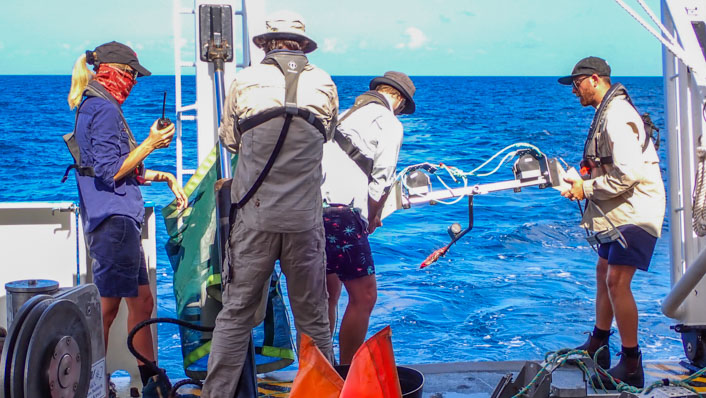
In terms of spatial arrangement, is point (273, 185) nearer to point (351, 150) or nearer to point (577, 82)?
point (351, 150)

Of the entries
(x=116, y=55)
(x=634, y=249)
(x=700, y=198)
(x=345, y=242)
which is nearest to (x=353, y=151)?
(x=345, y=242)

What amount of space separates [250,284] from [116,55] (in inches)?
53.4

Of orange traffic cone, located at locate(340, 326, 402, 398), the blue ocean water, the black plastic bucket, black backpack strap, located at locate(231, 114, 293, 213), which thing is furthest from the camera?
the blue ocean water

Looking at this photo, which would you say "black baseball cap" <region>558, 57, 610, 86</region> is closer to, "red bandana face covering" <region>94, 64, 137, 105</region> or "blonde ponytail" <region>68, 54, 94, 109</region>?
"red bandana face covering" <region>94, 64, 137, 105</region>

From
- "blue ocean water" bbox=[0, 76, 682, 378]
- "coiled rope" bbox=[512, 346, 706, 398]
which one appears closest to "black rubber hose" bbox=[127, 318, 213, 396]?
Answer: "coiled rope" bbox=[512, 346, 706, 398]

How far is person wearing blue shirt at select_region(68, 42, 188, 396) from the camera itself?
3.75 meters

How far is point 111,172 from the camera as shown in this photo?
3.75 m

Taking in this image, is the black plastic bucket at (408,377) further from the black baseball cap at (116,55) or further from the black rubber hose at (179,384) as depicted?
the black baseball cap at (116,55)

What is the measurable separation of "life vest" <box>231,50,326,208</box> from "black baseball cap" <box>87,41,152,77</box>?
879 millimetres

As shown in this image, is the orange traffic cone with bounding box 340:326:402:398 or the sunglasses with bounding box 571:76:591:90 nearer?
the orange traffic cone with bounding box 340:326:402:398

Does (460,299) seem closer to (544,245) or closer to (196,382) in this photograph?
(544,245)

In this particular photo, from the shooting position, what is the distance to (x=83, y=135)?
3.78 meters

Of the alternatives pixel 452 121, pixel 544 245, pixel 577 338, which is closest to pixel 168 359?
pixel 577 338

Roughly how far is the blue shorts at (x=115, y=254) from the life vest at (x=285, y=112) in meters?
0.77
